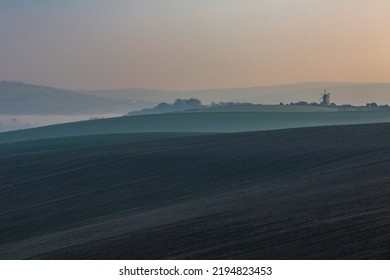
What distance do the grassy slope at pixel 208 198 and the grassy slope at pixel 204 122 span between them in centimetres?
4722

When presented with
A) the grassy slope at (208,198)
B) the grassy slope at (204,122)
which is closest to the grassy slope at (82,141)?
the grassy slope at (208,198)

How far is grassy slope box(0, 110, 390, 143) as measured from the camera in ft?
353

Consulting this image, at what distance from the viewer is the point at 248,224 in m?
26.0

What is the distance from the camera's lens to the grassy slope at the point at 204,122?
108 metres

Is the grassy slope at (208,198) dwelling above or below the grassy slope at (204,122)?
above

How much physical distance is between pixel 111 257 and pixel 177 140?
3746cm

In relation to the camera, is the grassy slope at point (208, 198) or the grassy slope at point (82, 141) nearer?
the grassy slope at point (208, 198)

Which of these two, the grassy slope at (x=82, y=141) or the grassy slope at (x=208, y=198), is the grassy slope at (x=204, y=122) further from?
the grassy slope at (x=208, y=198)

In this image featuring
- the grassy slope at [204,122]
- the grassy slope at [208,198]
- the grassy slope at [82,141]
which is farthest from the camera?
the grassy slope at [204,122]

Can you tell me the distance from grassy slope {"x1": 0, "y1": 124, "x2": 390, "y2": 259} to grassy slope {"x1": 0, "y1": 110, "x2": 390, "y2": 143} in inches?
1859

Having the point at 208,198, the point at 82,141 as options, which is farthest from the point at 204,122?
the point at 208,198

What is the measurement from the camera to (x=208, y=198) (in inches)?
1373

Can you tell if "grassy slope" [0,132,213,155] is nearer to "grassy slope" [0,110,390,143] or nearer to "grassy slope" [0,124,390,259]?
"grassy slope" [0,124,390,259]

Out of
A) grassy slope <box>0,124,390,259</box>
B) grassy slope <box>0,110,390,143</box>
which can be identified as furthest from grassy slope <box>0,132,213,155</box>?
grassy slope <box>0,110,390,143</box>
